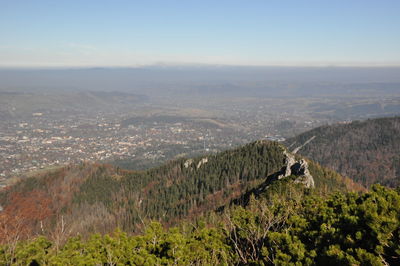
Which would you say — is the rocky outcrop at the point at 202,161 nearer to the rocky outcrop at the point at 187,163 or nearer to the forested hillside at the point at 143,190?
the forested hillside at the point at 143,190

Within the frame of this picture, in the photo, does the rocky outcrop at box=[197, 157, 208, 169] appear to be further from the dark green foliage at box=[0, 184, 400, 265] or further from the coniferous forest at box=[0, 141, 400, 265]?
the dark green foliage at box=[0, 184, 400, 265]

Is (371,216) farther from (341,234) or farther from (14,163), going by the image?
(14,163)

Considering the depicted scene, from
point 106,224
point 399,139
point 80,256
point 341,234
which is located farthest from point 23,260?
point 399,139

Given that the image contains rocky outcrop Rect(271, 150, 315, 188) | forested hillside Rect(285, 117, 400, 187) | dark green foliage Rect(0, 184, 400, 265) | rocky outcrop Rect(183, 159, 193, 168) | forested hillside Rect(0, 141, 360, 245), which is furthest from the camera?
forested hillside Rect(285, 117, 400, 187)

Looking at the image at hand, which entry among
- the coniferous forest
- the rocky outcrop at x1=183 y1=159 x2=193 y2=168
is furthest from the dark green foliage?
the rocky outcrop at x1=183 y1=159 x2=193 y2=168

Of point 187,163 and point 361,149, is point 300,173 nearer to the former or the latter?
point 187,163

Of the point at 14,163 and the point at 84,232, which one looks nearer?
the point at 84,232

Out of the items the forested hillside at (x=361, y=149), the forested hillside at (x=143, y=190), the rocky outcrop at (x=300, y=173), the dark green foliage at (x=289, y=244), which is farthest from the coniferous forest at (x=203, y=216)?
the forested hillside at (x=361, y=149)
